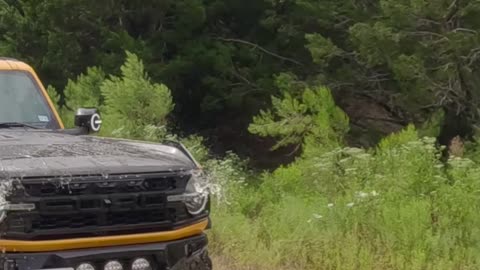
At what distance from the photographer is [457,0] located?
48.4 ft

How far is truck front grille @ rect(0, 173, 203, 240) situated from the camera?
4.91 m

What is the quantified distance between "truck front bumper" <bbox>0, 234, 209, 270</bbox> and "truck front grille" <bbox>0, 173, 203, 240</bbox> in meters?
0.09

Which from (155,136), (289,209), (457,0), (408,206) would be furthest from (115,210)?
(457,0)

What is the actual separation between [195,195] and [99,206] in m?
0.64

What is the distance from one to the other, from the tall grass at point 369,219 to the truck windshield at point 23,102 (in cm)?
239

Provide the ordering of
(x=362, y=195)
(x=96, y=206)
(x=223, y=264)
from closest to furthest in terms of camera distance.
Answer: (x=96, y=206) → (x=223, y=264) → (x=362, y=195)

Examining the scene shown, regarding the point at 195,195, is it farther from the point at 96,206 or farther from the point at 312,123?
the point at 312,123

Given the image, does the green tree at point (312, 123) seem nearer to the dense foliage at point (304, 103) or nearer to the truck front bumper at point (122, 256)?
the dense foliage at point (304, 103)

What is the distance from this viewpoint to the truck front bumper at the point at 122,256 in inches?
193

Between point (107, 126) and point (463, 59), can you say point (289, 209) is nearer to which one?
point (107, 126)

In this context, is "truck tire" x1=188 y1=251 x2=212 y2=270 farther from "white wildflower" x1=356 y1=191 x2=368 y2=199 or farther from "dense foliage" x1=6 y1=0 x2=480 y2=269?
"white wildflower" x1=356 y1=191 x2=368 y2=199

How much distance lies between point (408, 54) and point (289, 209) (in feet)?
21.4

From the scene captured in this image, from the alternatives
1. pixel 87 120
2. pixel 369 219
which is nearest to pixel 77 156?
pixel 87 120

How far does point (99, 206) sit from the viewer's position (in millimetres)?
5098
